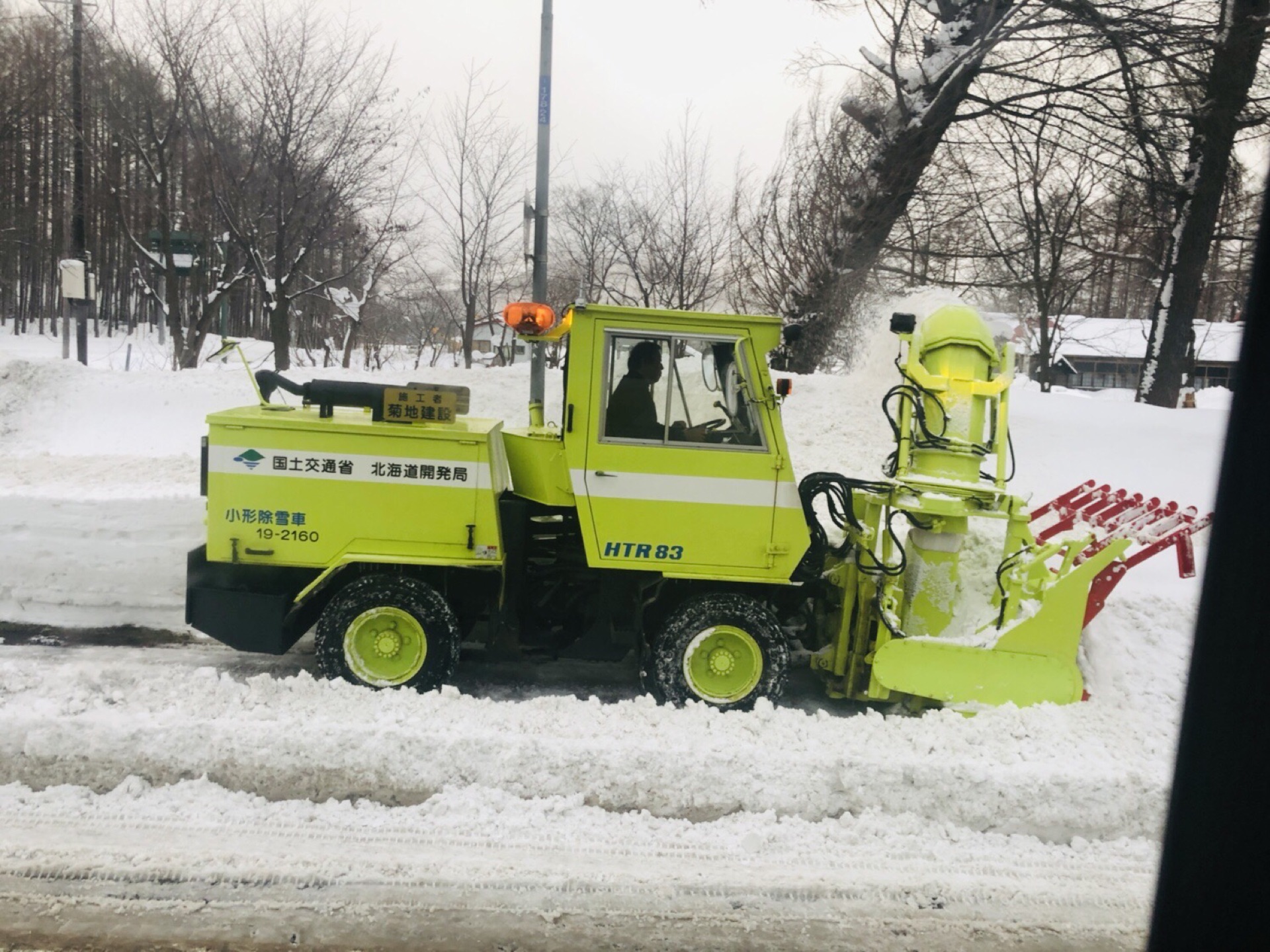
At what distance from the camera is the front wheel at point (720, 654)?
5.50 m

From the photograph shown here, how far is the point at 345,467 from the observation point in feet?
18.0

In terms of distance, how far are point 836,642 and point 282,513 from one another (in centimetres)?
357

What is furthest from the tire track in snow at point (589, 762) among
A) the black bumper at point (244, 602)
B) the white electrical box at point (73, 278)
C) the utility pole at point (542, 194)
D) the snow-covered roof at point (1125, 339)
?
the snow-covered roof at point (1125, 339)

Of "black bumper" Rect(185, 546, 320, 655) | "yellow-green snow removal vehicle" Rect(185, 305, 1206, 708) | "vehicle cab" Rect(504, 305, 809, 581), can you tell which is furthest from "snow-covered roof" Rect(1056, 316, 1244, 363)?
"black bumper" Rect(185, 546, 320, 655)

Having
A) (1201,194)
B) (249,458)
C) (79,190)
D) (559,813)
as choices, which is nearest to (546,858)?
(559,813)

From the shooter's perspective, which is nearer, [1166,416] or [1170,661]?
[1170,661]

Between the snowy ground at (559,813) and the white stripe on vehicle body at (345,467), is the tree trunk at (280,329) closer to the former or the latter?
the snowy ground at (559,813)

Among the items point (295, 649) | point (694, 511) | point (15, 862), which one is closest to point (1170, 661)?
point (694, 511)

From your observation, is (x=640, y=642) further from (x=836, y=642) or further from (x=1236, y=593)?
(x=1236, y=593)

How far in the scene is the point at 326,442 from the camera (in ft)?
18.0

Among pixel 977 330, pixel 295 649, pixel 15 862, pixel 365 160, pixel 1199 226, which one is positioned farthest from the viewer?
pixel 365 160

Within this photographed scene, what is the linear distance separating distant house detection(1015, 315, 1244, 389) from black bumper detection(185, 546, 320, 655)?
48.9 meters

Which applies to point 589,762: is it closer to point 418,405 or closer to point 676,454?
point 676,454

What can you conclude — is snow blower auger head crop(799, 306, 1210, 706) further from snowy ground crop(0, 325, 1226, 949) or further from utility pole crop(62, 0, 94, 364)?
utility pole crop(62, 0, 94, 364)
